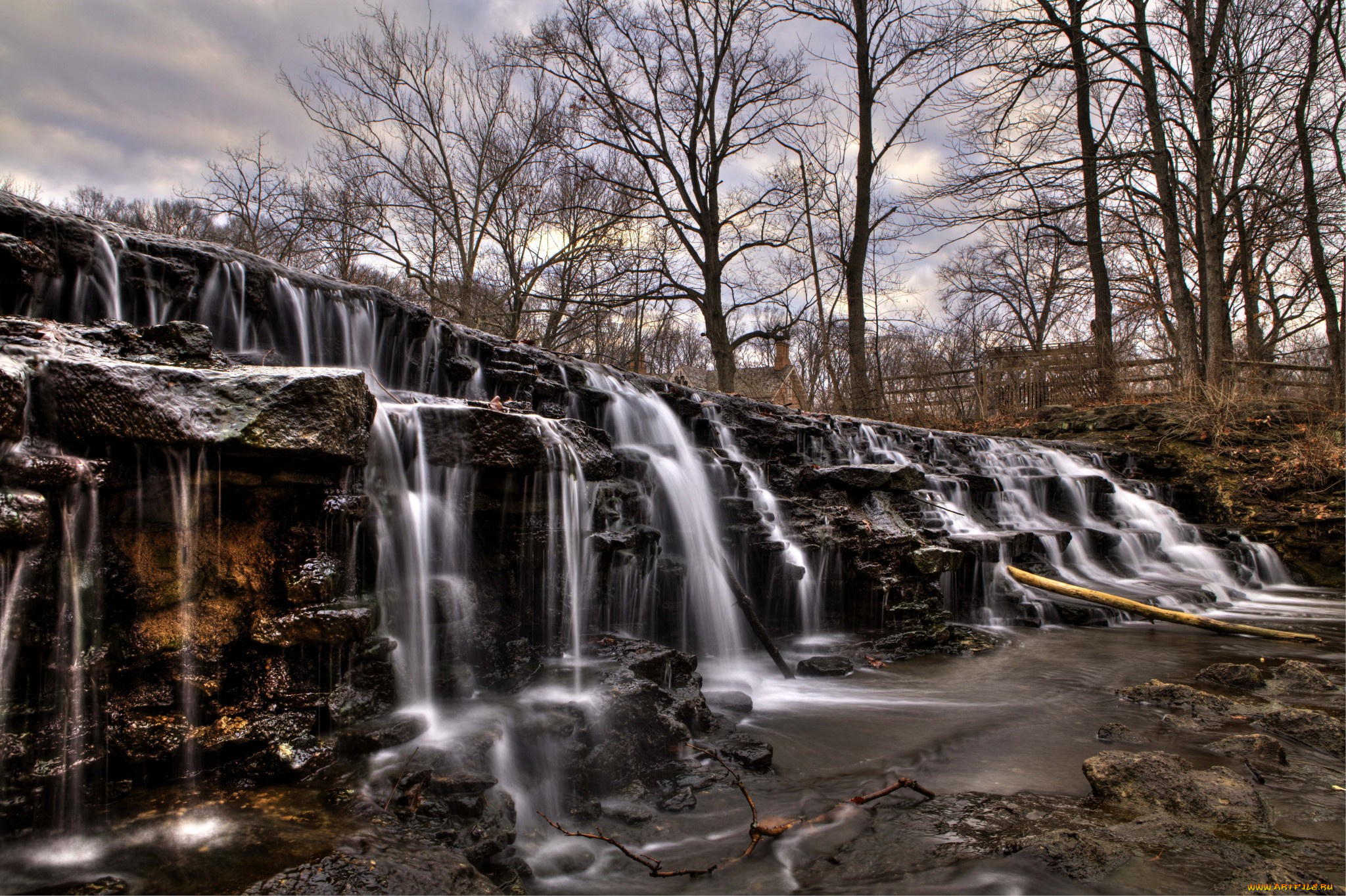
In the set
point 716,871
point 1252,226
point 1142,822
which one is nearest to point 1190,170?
point 1252,226

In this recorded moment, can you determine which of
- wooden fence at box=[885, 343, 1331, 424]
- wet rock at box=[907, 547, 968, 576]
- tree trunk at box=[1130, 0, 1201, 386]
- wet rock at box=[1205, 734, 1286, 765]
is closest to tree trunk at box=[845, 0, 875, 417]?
wooden fence at box=[885, 343, 1331, 424]

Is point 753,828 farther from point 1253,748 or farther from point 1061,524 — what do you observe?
point 1061,524

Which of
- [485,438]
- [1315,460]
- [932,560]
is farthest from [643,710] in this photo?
[1315,460]

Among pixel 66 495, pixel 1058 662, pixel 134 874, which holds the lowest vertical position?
pixel 1058 662

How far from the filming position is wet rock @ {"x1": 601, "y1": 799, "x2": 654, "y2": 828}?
3010 millimetres

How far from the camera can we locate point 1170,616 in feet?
19.0

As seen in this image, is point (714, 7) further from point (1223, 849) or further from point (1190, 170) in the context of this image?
point (1223, 849)

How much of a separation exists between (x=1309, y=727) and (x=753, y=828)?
3486 mm

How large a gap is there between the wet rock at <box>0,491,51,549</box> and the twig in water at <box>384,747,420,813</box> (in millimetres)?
1727

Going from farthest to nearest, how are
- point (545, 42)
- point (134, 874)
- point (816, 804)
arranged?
point (545, 42)
point (816, 804)
point (134, 874)

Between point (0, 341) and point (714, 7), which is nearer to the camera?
point (0, 341)

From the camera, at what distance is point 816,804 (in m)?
3.21

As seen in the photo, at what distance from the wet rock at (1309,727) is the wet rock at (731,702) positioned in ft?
10.4

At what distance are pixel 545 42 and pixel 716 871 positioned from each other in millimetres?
18667
